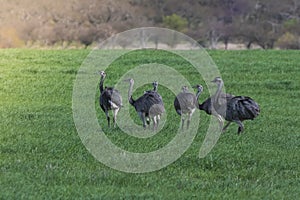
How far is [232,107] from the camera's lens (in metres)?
13.9

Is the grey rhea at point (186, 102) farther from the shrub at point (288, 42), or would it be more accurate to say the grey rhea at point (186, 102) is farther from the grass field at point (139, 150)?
the shrub at point (288, 42)

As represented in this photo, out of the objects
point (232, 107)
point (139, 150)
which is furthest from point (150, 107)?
point (139, 150)

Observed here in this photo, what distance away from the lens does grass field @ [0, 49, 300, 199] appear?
970cm

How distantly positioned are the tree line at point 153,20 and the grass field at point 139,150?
21.4m

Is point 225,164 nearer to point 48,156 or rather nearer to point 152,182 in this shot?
point 152,182

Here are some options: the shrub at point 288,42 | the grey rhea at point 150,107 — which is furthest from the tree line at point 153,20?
the grey rhea at point 150,107

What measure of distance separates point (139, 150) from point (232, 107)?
2.25m

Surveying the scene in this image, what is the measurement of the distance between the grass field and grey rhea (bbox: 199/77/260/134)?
0.35m

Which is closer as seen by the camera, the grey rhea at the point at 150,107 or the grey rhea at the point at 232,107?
the grey rhea at the point at 232,107

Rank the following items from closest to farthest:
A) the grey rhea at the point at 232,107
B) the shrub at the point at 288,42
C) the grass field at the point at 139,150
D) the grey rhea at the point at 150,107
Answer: the grass field at the point at 139,150 < the grey rhea at the point at 232,107 < the grey rhea at the point at 150,107 < the shrub at the point at 288,42

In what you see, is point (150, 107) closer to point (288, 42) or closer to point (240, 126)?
point (240, 126)

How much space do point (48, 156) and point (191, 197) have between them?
315cm

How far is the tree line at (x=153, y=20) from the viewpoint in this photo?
4381 cm

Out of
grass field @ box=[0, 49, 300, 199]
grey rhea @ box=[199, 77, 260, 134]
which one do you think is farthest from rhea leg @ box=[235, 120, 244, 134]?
grass field @ box=[0, 49, 300, 199]
